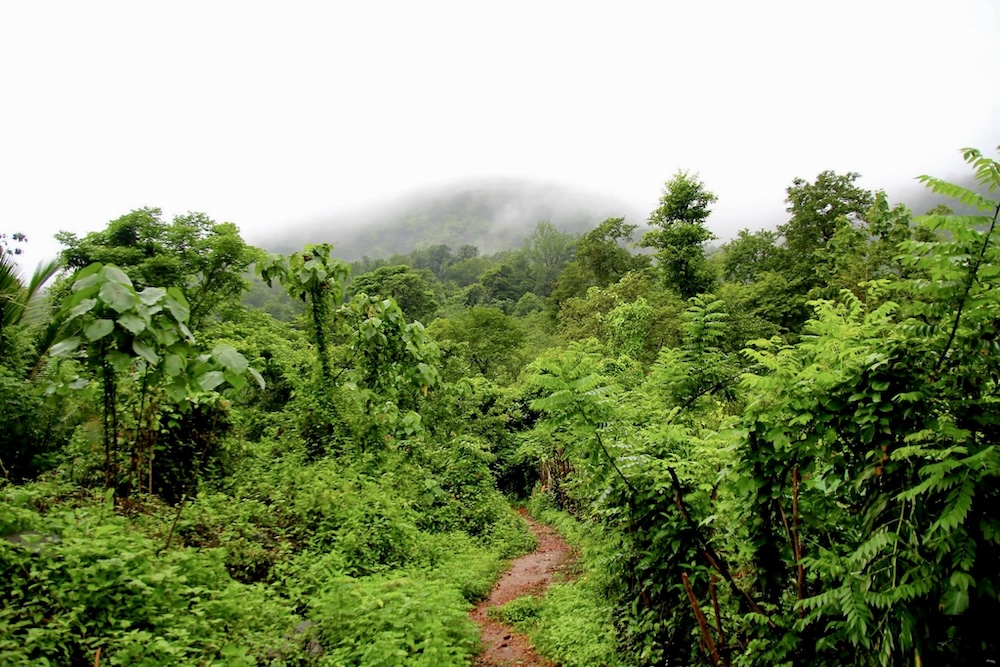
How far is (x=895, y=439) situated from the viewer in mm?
2400

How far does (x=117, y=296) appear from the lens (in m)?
3.33

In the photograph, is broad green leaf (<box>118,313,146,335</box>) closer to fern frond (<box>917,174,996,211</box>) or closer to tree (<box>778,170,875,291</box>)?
fern frond (<box>917,174,996,211</box>)

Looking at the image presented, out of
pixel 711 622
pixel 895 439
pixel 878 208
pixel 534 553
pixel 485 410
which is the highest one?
pixel 878 208

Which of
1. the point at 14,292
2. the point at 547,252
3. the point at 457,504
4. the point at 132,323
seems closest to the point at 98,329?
the point at 132,323

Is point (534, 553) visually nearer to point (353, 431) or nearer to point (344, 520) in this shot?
point (353, 431)

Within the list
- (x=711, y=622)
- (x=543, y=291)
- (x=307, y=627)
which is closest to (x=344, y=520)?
(x=307, y=627)

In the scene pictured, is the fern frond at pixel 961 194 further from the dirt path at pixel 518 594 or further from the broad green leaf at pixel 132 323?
the dirt path at pixel 518 594

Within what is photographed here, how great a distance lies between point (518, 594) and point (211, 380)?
761 centimetres

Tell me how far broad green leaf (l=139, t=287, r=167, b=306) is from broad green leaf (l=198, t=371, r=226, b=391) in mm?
636

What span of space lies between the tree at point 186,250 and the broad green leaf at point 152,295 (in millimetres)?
9704

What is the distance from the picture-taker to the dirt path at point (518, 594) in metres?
6.30

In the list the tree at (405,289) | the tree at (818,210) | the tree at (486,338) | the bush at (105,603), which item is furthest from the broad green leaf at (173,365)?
the tree at (405,289)

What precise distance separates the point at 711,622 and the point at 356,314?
6.70 m

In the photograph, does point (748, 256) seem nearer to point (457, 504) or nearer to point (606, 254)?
point (606, 254)
